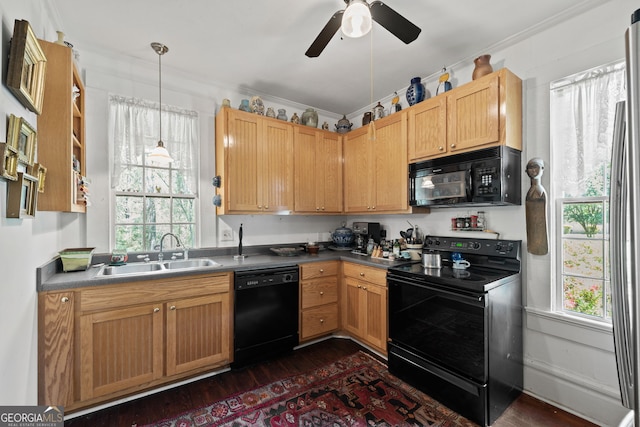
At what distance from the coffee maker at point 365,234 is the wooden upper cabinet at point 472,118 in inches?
42.7

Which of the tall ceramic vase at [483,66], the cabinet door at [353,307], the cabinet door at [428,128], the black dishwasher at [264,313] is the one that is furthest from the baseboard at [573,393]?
the tall ceramic vase at [483,66]

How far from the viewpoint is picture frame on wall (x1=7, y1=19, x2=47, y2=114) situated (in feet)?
4.05

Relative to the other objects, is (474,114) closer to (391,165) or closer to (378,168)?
(391,165)

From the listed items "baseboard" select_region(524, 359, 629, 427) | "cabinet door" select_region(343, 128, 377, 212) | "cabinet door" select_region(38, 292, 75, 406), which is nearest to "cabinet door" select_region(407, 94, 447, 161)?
"cabinet door" select_region(343, 128, 377, 212)

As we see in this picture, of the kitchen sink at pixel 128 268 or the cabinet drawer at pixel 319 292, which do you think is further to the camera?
the cabinet drawer at pixel 319 292

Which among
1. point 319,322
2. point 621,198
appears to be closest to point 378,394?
point 319,322

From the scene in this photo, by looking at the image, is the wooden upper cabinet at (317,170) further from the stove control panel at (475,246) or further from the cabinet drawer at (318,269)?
the stove control panel at (475,246)

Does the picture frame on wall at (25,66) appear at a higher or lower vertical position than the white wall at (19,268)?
higher

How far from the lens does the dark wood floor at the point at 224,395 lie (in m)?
1.85

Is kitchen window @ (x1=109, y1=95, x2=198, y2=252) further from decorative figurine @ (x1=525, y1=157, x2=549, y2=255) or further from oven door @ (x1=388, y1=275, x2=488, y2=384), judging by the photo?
decorative figurine @ (x1=525, y1=157, x2=549, y2=255)

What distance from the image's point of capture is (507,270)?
86.1 inches

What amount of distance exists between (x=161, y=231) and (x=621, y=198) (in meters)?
3.12

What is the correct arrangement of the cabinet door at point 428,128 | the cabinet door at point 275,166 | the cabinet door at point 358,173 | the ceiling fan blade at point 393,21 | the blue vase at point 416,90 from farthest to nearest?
the cabinet door at point 358,173
the cabinet door at point 275,166
the blue vase at point 416,90
the cabinet door at point 428,128
the ceiling fan blade at point 393,21

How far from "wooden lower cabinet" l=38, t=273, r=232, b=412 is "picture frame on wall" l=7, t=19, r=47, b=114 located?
1.20 meters
